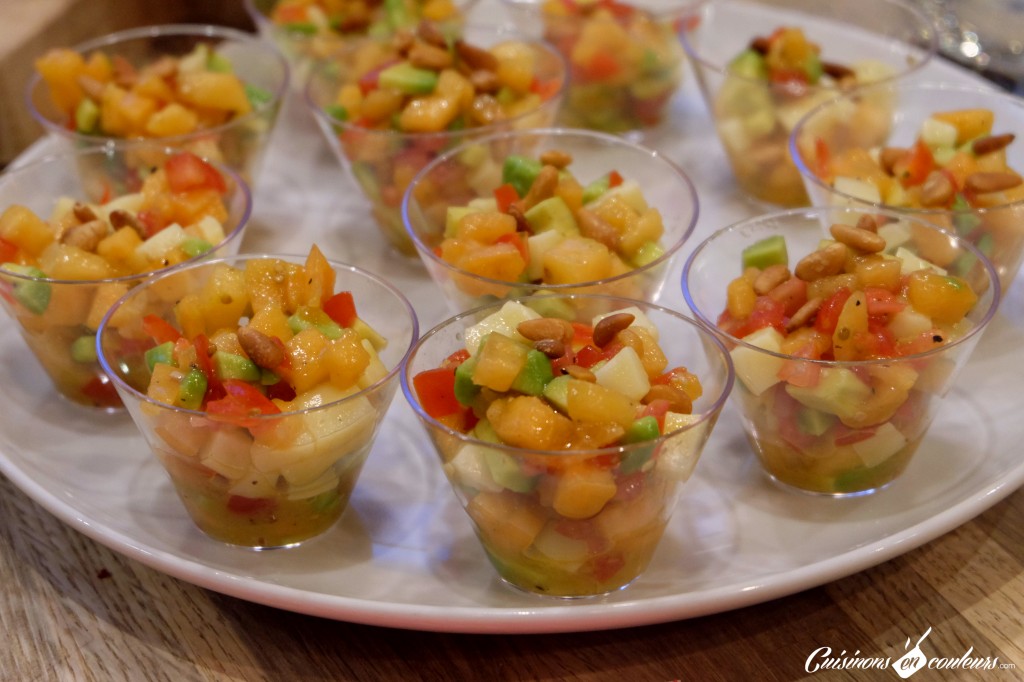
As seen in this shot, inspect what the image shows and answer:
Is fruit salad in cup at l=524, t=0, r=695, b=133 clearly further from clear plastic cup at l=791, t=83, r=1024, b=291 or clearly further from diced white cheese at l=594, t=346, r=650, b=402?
diced white cheese at l=594, t=346, r=650, b=402

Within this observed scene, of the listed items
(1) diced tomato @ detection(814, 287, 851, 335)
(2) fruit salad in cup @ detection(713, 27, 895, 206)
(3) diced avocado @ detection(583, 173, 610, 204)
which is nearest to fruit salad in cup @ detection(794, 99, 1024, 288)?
(2) fruit salad in cup @ detection(713, 27, 895, 206)

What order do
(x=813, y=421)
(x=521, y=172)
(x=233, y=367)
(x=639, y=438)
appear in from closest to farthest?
(x=639, y=438)
(x=233, y=367)
(x=813, y=421)
(x=521, y=172)

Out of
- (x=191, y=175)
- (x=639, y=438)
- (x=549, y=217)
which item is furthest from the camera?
(x=191, y=175)

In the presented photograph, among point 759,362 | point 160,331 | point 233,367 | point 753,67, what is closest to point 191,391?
point 233,367

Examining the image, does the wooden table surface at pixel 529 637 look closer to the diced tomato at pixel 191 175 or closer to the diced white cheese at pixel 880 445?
the diced white cheese at pixel 880 445

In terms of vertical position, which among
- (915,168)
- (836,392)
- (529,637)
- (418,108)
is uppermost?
(418,108)

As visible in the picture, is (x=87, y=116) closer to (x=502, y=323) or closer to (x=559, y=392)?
(x=502, y=323)
